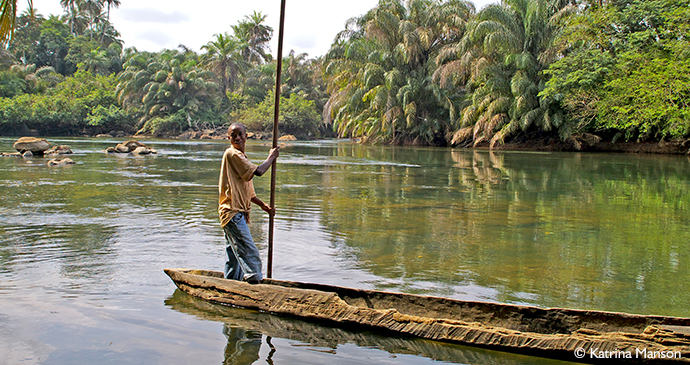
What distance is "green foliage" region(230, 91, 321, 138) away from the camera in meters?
59.9

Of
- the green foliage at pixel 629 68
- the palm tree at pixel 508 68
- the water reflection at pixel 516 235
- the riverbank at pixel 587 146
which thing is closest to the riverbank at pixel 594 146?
the riverbank at pixel 587 146

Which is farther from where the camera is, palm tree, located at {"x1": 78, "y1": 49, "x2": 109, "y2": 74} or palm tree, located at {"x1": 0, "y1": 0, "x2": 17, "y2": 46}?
palm tree, located at {"x1": 78, "y1": 49, "x2": 109, "y2": 74}

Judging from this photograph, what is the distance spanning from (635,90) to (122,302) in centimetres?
2811

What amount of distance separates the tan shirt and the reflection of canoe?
64cm

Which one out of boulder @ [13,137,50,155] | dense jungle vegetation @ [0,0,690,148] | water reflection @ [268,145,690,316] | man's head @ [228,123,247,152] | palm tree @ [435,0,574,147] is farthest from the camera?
palm tree @ [435,0,574,147]

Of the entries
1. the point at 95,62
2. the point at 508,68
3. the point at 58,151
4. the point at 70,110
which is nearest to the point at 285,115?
the point at 70,110

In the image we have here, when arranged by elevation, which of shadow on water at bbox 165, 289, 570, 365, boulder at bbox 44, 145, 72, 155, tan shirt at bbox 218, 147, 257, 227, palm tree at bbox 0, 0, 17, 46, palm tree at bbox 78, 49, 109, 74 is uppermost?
palm tree at bbox 78, 49, 109, 74

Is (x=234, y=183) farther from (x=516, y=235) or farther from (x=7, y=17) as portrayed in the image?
(x=516, y=235)

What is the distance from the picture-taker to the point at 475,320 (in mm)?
4289

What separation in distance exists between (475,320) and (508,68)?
34193 millimetres

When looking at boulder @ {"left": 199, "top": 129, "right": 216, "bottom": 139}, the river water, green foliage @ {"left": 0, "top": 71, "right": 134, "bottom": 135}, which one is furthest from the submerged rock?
boulder @ {"left": 199, "top": 129, "right": 216, "bottom": 139}

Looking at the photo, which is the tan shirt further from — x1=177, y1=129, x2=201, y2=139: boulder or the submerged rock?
x1=177, y1=129, x2=201, y2=139: boulder

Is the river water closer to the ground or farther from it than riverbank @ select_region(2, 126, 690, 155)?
closer to the ground

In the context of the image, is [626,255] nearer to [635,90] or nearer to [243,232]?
[243,232]
